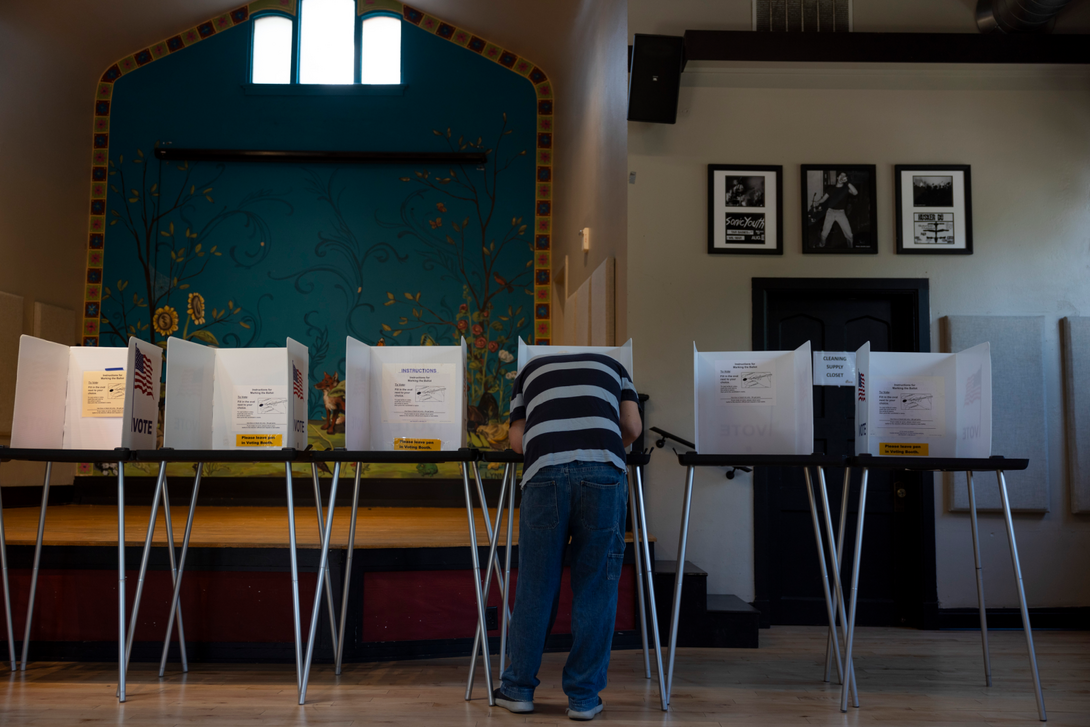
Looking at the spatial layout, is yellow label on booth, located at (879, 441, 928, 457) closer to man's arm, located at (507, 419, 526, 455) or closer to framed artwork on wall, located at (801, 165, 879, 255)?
man's arm, located at (507, 419, 526, 455)

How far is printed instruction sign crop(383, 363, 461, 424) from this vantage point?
295 centimetres

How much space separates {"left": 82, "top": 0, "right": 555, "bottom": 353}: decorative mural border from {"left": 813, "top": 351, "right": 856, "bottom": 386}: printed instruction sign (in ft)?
11.8

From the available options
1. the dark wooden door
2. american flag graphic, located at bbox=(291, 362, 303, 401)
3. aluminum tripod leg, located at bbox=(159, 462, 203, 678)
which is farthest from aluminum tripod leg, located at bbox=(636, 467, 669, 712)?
aluminum tripod leg, located at bbox=(159, 462, 203, 678)

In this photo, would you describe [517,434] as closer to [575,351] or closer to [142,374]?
[575,351]

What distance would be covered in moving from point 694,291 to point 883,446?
1.64 m

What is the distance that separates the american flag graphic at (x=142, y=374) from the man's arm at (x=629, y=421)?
1.82 meters

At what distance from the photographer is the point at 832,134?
442 centimetres

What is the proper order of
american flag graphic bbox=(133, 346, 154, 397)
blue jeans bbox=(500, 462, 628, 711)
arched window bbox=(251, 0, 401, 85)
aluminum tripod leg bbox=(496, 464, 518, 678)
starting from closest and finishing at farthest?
blue jeans bbox=(500, 462, 628, 711) < aluminum tripod leg bbox=(496, 464, 518, 678) < american flag graphic bbox=(133, 346, 154, 397) < arched window bbox=(251, 0, 401, 85)

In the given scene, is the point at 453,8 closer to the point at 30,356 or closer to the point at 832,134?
the point at 832,134

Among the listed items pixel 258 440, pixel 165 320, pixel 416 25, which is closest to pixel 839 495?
pixel 258 440

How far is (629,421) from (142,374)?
1.86 meters

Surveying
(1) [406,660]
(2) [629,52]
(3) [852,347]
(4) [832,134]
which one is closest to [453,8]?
(2) [629,52]

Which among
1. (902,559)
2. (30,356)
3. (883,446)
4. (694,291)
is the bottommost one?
(902,559)

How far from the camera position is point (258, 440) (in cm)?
293
